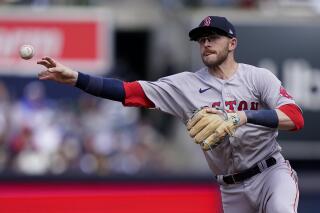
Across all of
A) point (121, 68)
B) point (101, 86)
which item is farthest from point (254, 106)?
point (121, 68)

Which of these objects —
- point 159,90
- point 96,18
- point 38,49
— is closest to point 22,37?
point 38,49

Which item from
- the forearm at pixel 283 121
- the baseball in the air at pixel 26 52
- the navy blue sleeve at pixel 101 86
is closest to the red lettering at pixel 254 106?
the forearm at pixel 283 121

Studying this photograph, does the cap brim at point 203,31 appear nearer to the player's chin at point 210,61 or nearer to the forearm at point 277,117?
the player's chin at point 210,61

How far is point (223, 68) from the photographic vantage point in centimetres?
656

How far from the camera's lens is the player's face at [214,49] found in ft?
21.0

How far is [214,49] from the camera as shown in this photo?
639 centimetres

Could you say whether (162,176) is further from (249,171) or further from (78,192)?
(249,171)

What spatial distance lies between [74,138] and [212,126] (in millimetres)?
6549

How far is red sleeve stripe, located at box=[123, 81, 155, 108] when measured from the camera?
21.4 feet

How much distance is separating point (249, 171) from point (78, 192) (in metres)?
3.94

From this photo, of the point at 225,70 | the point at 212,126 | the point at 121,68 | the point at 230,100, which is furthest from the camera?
the point at 121,68

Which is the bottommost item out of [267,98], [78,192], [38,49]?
A: [78,192]

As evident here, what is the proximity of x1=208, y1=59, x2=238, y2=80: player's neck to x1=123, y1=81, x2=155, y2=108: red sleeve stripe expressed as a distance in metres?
0.57

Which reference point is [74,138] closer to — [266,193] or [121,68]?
[121,68]
